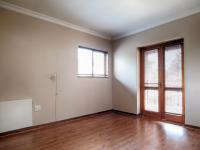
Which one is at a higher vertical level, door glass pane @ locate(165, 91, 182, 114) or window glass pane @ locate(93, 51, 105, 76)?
window glass pane @ locate(93, 51, 105, 76)

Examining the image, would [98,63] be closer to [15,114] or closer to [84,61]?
[84,61]

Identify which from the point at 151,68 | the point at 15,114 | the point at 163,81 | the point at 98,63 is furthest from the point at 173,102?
the point at 15,114

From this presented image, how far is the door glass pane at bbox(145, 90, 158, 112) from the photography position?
406 centimetres

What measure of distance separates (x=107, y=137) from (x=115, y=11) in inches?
109

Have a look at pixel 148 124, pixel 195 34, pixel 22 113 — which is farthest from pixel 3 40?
pixel 195 34

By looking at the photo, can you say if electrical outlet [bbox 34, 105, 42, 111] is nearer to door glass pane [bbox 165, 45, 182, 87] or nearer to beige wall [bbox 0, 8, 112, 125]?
beige wall [bbox 0, 8, 112, 125]

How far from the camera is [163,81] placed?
3859mm

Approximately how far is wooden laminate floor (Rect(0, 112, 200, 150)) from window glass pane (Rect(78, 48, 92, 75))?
155 centimetres

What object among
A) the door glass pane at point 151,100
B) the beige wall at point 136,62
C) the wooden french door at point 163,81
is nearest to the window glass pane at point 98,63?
the beige wall at point 136,62

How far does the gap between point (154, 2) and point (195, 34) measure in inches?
50.6

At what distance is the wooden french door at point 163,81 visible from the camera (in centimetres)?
357

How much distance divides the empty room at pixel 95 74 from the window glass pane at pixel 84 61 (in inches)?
1.3

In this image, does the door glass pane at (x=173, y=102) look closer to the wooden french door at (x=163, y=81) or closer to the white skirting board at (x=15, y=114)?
the wooden french door at (x=163, y=81)

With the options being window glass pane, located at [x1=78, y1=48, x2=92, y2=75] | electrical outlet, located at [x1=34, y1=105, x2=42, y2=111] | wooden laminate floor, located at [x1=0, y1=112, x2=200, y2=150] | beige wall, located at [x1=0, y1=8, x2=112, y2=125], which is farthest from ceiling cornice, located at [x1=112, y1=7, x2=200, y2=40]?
electrical outlet, located at [x1=34, y1=105, x2=42, y2=111]
